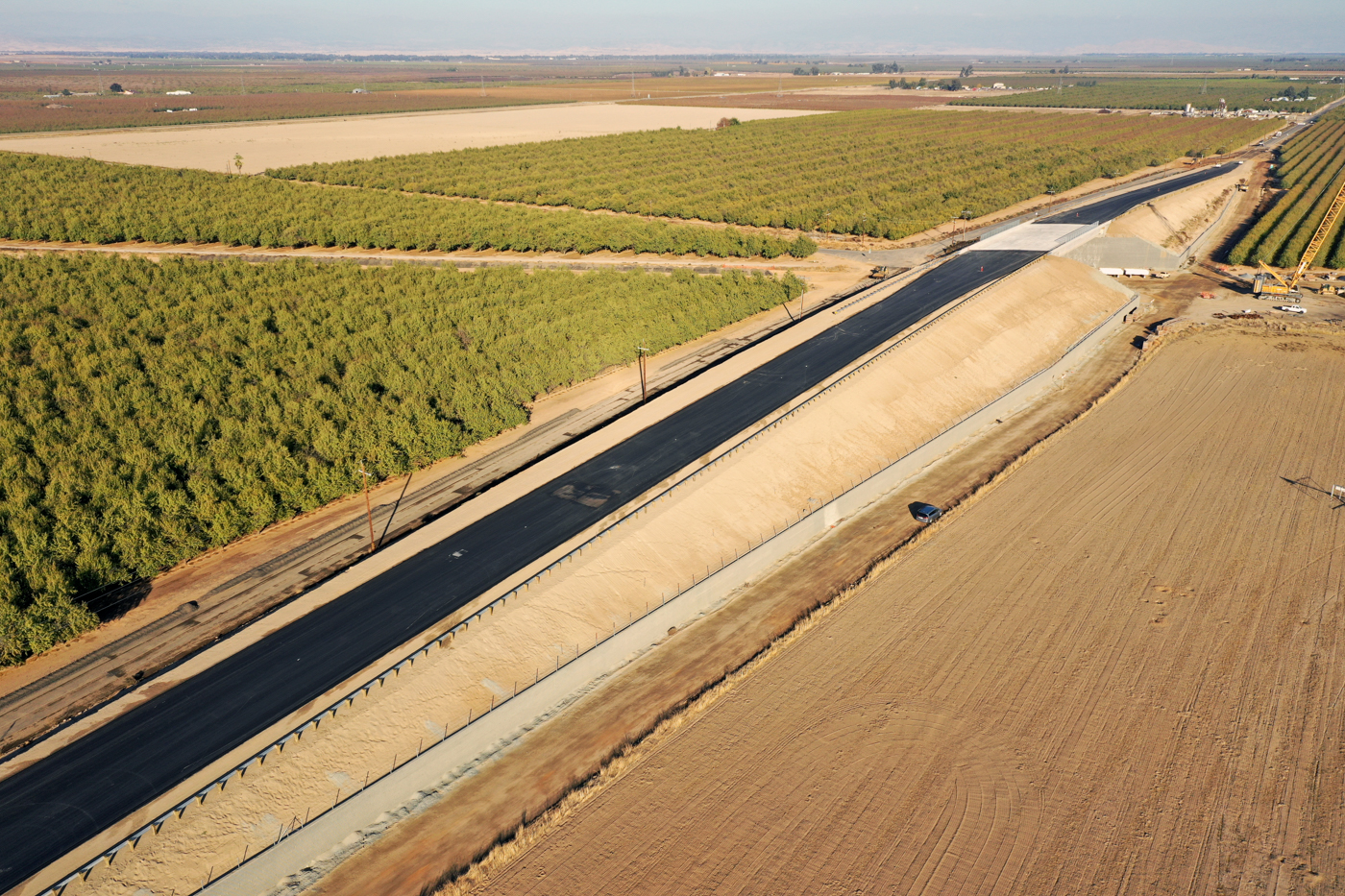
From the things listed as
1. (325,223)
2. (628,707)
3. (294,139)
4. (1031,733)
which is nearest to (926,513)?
(1031,733)

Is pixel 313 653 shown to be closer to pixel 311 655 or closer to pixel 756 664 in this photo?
pixel 311 655

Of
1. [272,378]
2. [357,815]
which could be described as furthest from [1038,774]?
[272,378]

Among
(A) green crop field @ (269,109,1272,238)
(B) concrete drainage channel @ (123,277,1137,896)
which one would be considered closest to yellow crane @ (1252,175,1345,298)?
(A) green crop field @ (269,109,1272,238)

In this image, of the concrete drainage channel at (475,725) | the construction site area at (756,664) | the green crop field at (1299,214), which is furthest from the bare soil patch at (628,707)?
the green crop field at (1299,214)

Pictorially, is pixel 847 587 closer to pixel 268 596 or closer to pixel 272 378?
pixel 268 596

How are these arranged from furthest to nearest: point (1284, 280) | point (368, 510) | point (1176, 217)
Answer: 1. point (1176, 217)
2. point (1284, 280)
3. point (368, 510)
